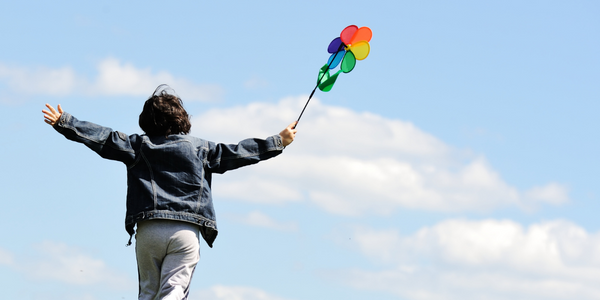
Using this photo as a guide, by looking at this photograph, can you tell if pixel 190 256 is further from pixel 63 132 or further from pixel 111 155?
pixel 63 132

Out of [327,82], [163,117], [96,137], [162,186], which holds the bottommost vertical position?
[162,186]

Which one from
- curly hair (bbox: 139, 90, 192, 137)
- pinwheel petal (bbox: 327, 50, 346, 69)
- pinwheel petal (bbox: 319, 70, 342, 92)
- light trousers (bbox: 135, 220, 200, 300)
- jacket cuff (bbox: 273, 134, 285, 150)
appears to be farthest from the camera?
pinwheel petal (bbox: 327, 50, 346, 69)

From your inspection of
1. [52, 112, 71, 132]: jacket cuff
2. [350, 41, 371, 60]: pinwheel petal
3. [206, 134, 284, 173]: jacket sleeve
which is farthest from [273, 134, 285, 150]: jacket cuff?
[52, 112, 71, 132]: jacket cuff

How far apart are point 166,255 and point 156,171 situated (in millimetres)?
611

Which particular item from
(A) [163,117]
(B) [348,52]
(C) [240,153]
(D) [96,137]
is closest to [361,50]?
(B) [348,52]

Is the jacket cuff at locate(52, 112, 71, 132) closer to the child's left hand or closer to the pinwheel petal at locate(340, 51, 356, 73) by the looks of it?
the child's left hand

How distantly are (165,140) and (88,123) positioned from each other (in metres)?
0.57

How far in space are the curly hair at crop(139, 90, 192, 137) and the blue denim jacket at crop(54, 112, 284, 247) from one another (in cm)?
8

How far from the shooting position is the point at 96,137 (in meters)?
4.97

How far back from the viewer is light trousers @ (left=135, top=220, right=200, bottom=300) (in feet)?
16.0

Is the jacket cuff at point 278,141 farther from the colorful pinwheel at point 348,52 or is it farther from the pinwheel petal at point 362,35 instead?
the pinwheel petal at point 362,35

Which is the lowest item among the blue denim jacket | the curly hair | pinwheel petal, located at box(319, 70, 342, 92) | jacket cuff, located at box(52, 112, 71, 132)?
the blue denim jacket

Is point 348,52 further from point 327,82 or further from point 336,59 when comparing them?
point 327,82

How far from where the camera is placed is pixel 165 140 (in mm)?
5070
